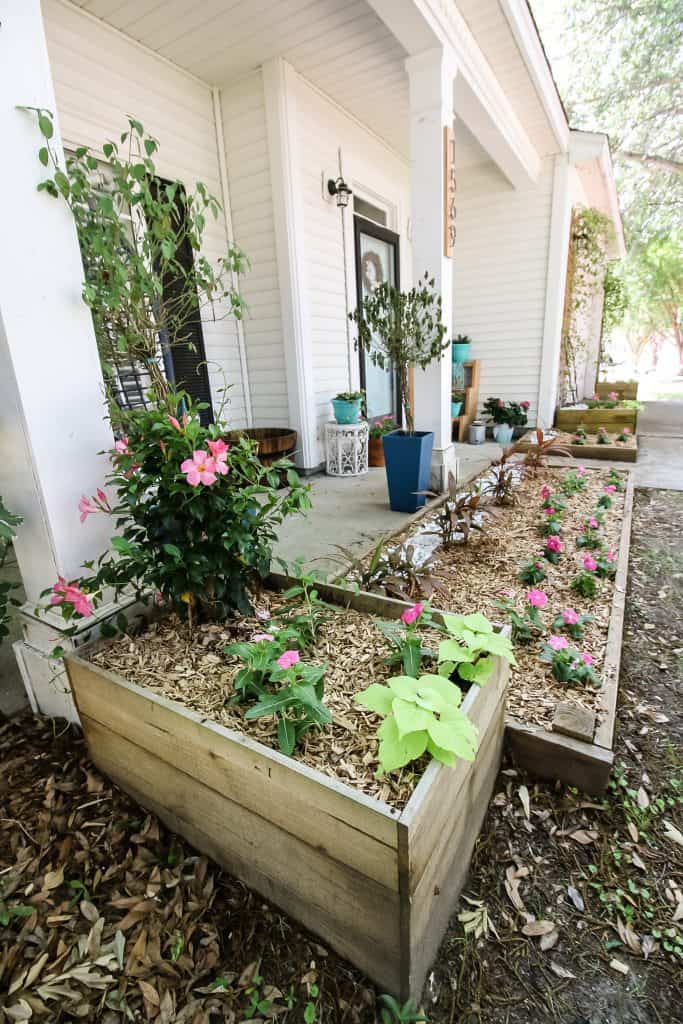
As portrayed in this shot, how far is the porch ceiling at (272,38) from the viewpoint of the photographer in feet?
9.70

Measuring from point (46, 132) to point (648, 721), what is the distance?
7.91 ft

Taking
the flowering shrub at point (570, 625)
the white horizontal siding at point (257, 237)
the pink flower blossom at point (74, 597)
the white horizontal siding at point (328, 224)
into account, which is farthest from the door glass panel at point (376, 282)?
the pink flower blossom at point (74, 597)

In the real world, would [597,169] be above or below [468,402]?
above

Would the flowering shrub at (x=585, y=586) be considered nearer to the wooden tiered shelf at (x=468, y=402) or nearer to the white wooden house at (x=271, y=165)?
the white wooden house at (x=271, y=165)

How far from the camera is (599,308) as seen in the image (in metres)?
9.00

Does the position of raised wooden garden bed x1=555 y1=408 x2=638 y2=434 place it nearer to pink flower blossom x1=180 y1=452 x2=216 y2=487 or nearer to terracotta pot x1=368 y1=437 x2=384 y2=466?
terracotta pot x1=368 y1=437 x2=384 y2=466

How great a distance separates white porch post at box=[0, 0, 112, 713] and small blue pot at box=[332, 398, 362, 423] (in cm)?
287

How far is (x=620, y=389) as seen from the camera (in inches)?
304

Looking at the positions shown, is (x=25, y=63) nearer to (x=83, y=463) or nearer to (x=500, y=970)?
(x=83, y=463)

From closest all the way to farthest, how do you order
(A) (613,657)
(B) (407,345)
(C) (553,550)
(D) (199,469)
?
(D) (199,469)
(A) (613,657)
(C) (553,550)
(B) (407,345)

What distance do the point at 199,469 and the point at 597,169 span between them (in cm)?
766

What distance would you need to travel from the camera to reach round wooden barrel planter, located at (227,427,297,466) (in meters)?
3.79

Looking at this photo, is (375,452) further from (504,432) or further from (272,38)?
(272,38)

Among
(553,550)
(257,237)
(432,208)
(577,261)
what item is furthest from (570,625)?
(577,261)
